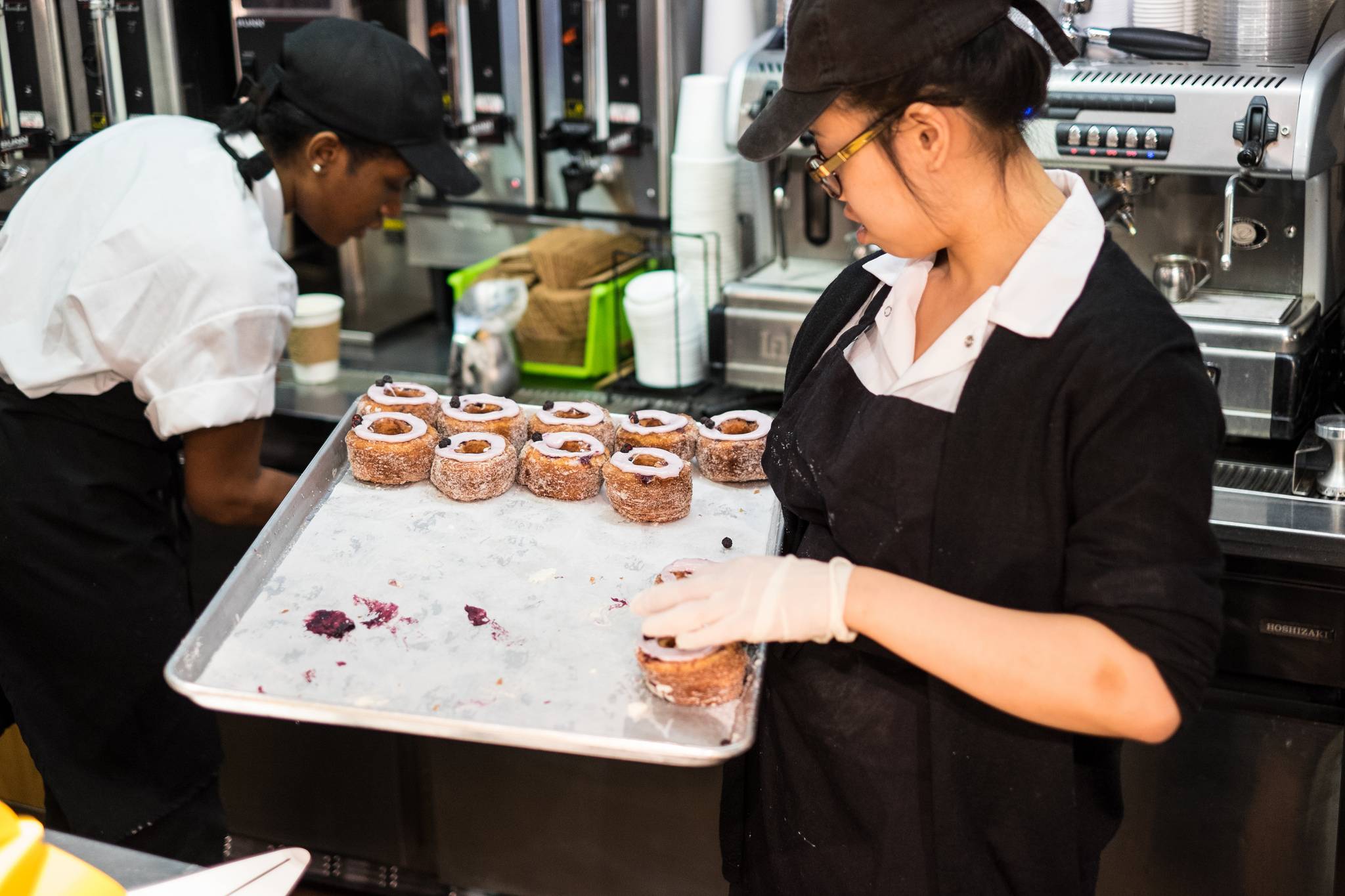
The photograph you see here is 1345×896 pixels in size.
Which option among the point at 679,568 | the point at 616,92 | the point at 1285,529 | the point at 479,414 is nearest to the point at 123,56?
the point at 616,92

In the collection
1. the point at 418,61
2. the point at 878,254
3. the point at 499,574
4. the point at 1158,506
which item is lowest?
the point at 499,574

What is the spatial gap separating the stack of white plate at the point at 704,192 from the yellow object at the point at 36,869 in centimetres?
205

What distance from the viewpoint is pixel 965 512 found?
1.35 metres

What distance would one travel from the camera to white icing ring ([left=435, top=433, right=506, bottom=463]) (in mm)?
1979

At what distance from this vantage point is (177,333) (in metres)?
2.04

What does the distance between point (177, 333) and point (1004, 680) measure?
1406mm

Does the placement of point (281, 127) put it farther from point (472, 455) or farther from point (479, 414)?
point (472, 455)

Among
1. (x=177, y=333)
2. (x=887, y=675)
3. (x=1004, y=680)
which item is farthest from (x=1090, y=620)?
(x=177, y=333)

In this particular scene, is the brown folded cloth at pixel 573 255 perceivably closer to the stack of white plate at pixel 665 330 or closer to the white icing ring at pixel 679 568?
the stack of white plate at pixel 665 330

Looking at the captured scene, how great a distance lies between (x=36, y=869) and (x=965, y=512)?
0.91 meters

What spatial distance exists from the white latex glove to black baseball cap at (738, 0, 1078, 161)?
1.49 ft

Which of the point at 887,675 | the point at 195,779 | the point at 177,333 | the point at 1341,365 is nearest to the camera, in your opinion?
the point at 887,675

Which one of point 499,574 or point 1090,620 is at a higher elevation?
point 1090,620

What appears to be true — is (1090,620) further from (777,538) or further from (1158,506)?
(777,538)
